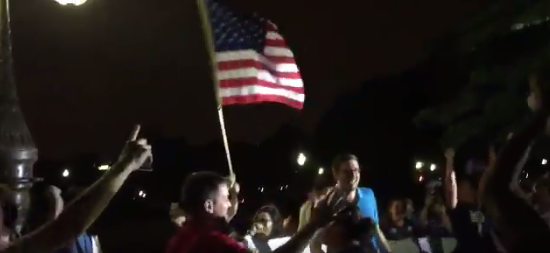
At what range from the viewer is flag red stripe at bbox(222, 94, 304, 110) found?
30.0ft

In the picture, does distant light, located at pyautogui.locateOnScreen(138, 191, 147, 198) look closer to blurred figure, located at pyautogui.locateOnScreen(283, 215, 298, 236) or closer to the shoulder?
blurred figure, located at pyautogui.locateOnScreen(283, 215, 298, 236)

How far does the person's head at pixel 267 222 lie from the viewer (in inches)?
380

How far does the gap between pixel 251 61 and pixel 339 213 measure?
477 centimetres

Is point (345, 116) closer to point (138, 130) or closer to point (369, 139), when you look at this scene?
point (369, 139)

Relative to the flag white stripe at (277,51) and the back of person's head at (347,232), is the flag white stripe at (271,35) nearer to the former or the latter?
the flag white stripe at (277,51)

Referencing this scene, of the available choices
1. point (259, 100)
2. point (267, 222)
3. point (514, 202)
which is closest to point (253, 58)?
point (259, 100)

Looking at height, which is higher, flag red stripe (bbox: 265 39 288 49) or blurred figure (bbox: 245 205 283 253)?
flag red stripe (bbox: 265 39 288 49)

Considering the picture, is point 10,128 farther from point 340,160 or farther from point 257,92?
point 340,160

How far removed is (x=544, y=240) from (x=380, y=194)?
37.4 m

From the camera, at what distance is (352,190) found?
7.34 metres

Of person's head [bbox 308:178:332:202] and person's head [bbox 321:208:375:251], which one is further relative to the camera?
person's head [bbox 308:178:332:202]

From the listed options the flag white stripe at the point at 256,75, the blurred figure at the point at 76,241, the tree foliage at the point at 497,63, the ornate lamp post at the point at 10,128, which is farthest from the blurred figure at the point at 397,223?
the tree foliage at the point at 497,63

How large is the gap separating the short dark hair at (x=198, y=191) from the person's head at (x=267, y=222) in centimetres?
419

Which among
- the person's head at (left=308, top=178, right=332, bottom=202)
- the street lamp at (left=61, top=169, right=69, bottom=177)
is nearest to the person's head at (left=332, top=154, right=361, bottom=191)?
the person's head at (left=308, top=178, right=332, bottom=202)
